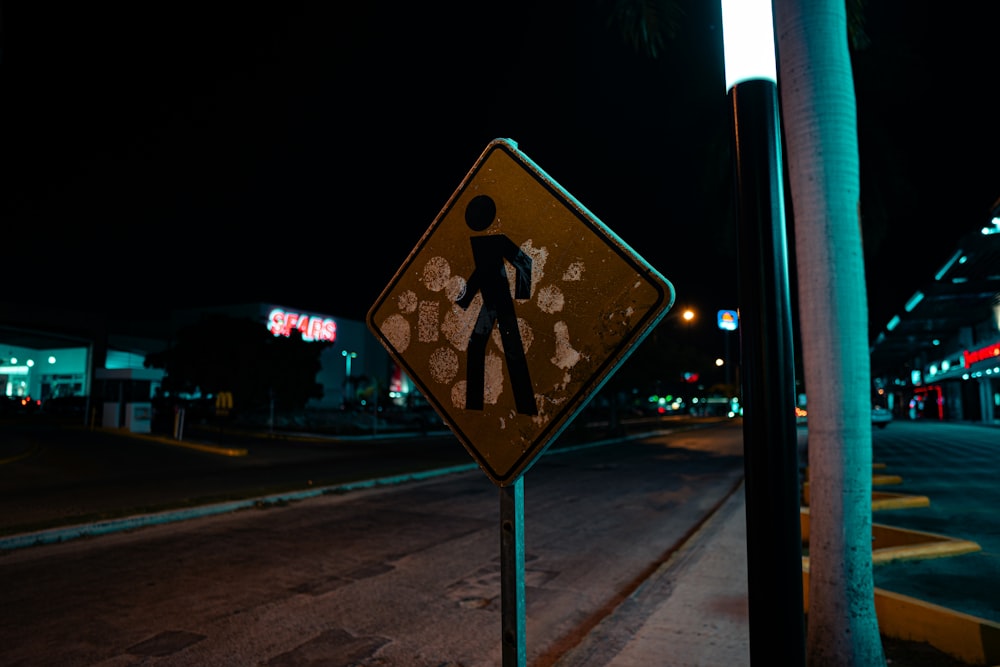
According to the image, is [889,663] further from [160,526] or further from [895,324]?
[895,324]

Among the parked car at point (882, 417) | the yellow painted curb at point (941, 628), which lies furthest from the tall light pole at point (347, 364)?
the yellow painted curb at point (941, 628)

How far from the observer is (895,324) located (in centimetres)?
3881

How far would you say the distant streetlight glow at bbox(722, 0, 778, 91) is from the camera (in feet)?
8.46

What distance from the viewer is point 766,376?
7.56 ft

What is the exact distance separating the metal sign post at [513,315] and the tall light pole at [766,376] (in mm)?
623

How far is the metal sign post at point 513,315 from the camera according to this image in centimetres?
203

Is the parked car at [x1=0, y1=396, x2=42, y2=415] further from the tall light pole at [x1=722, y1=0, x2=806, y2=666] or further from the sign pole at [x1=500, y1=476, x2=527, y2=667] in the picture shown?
the tall light pole at [x1=722, y1=0, x2=806, y2=666]

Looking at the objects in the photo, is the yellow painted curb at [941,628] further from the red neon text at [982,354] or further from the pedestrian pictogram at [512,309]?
the red neon text at [982,354]

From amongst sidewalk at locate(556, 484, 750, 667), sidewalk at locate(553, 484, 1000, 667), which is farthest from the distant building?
sidewalk at locate(553, 484, 1000, 667)

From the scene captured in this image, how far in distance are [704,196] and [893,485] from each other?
278 inches

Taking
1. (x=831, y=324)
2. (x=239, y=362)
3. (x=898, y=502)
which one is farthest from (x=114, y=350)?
(x=831, y=324)

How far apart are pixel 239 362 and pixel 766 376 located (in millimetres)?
35259

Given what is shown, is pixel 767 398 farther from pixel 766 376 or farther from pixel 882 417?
pixel 882 417

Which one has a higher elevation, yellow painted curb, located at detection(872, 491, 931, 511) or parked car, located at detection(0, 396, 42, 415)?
parked car, located at detection(0, 396, 42, 415)
